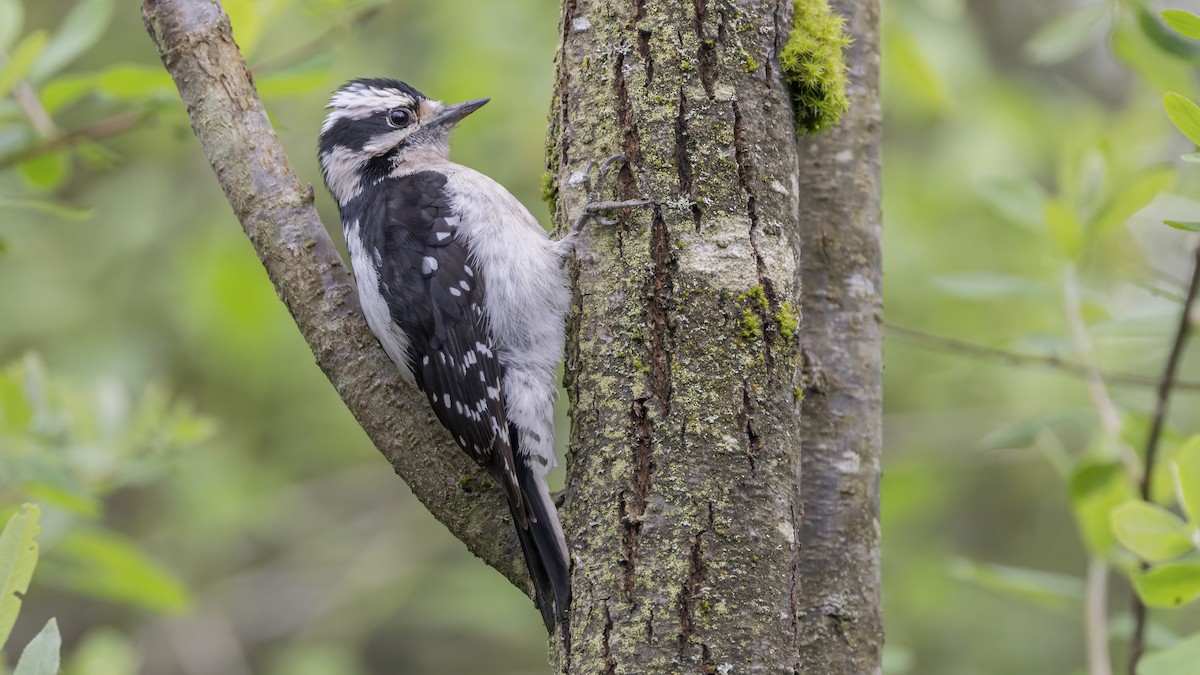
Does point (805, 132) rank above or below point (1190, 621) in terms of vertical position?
above

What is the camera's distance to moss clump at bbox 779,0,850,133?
2332mm

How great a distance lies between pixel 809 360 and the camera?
8.49 ft

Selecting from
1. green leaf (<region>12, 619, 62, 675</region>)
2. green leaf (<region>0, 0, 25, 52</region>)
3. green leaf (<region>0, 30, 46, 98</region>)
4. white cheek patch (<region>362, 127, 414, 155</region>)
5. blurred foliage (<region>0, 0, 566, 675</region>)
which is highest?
green leaf (<region>0, 0, 25, 52</region>)

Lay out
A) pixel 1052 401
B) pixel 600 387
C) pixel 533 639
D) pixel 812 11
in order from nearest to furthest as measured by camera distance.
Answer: pixel 600 387, pixel 812 11, pixel 1052 401, pixel 533 639

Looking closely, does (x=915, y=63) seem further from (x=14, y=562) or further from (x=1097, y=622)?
(x=14, y=562)


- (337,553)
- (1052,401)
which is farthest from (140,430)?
(1052,401)

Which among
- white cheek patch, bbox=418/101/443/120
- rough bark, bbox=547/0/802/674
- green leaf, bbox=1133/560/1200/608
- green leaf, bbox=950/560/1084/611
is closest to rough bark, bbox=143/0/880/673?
rough bark, bbox=547/0/802/674

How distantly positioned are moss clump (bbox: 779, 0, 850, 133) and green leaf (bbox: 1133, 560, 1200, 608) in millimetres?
1185

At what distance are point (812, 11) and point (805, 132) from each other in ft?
0.90

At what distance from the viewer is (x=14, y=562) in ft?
6.14

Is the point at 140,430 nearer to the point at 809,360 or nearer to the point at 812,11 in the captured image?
the point at 809,360

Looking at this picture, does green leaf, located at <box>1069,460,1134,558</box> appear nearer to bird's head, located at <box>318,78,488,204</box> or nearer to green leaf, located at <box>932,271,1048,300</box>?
green leaf, located at <box>932,271,1048,300</box>

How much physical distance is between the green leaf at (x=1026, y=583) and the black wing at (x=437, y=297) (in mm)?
1325

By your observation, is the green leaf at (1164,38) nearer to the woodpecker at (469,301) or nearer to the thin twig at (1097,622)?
the thin twig at (1097,622)
